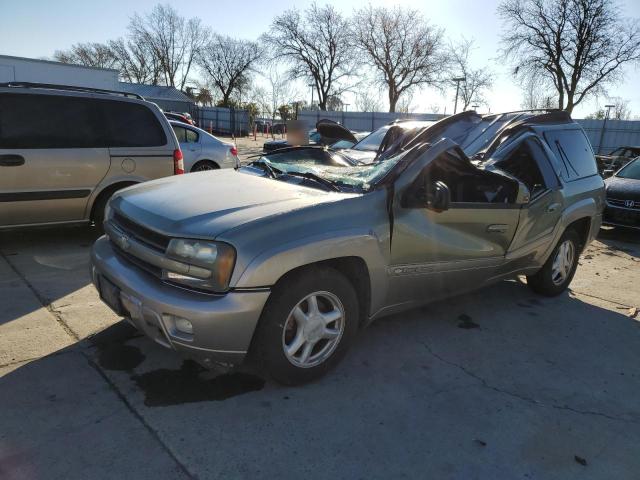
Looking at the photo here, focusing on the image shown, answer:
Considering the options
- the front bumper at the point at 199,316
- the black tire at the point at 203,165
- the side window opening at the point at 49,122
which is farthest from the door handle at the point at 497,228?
the black tire at the point at 203,165

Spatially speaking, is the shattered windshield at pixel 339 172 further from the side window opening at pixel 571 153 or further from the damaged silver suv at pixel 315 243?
the side window opening at pixel 571 153

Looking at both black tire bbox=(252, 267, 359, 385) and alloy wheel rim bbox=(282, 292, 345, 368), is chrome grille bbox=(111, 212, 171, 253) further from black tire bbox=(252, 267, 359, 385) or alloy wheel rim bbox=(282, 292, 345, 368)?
alloy wheel rim bbox=(282, 292, 345, 368)

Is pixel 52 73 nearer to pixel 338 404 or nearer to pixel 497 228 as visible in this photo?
pixel 497 228

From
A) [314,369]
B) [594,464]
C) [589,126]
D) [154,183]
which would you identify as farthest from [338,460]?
[589,126]

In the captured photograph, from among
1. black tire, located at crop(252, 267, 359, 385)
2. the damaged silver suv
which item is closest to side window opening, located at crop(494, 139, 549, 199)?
the damaged silver suv

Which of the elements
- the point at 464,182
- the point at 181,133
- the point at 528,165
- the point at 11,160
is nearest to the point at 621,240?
the point at 528,165

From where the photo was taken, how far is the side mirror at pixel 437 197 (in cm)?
318

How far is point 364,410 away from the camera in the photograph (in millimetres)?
2803

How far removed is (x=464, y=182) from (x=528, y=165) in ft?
3.42

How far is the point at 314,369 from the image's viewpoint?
2992 mm

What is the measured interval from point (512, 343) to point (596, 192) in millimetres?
2292

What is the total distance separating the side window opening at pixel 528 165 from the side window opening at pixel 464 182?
446 millimetres

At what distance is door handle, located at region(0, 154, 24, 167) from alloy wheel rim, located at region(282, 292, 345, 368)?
378 cm

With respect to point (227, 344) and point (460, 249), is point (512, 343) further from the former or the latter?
point (227, 344)
